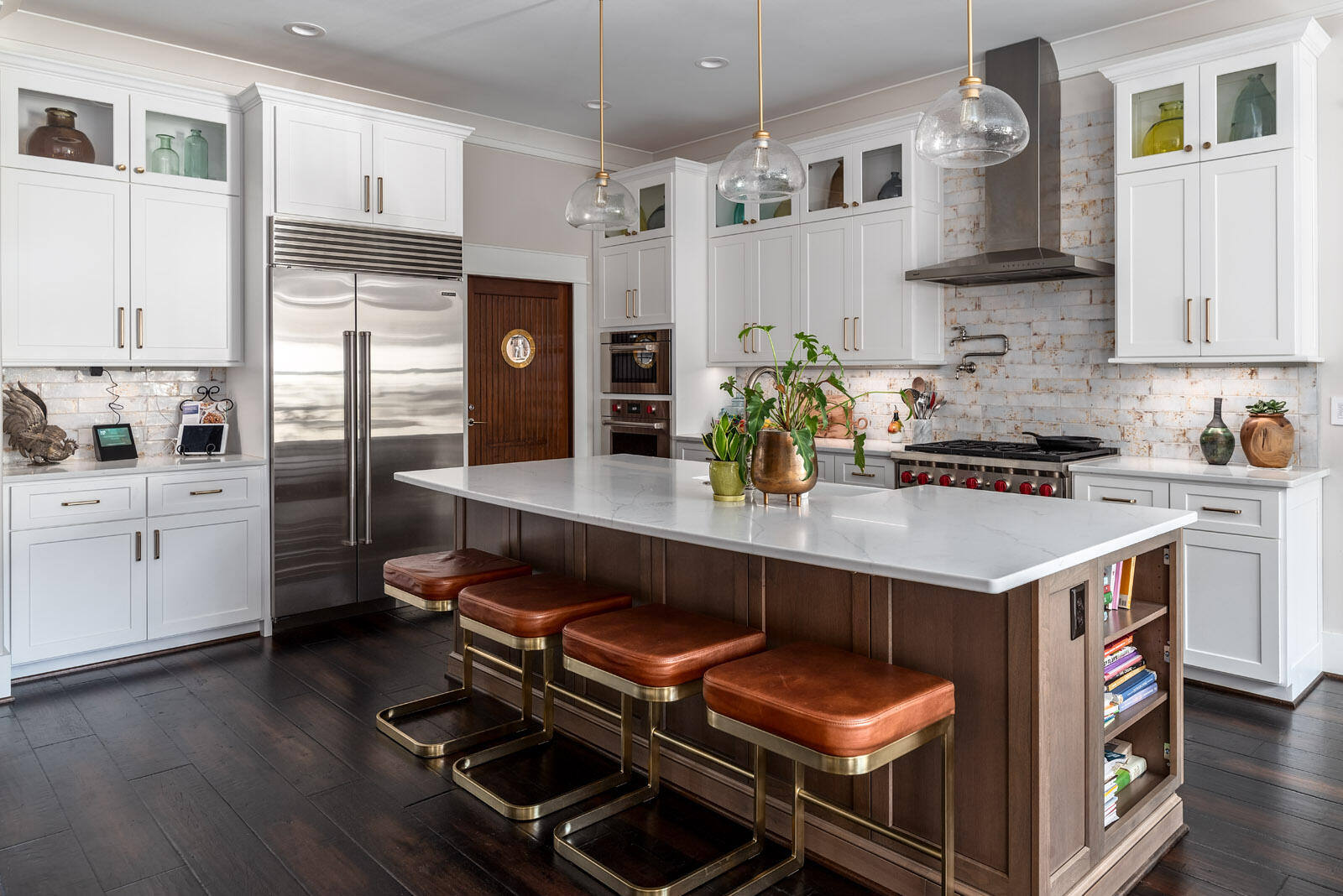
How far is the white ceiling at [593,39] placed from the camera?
413cm

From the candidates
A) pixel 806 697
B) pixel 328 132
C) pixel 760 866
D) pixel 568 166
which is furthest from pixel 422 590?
pixel 568 166

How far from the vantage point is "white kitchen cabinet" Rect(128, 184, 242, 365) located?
4.31 meters

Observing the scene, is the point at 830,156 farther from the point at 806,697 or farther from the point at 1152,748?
the point at 806,697

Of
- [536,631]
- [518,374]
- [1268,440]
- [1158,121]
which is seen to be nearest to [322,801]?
[536,631]

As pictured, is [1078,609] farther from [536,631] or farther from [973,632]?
[536,631]

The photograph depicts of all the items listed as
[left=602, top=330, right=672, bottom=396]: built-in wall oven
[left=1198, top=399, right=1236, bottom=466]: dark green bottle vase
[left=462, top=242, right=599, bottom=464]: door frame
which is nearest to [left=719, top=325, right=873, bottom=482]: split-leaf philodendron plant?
[left=1198, top=399, right=1236, bottom=466]: dark green bottle vase

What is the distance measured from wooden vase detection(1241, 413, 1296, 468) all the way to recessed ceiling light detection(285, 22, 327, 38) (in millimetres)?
4684

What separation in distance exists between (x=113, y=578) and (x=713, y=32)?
387 centimetres

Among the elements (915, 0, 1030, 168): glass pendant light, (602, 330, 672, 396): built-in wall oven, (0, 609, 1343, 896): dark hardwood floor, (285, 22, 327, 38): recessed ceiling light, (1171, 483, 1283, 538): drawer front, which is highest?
(285, 22, 327, 38): recessed ceiling light

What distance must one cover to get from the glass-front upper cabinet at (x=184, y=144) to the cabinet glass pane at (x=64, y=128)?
12 centimetres

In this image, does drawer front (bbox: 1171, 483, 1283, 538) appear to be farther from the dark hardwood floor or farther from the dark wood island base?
the dark wood island base

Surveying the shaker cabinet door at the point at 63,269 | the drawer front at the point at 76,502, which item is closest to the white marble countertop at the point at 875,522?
the drawer front at the point at 76,502

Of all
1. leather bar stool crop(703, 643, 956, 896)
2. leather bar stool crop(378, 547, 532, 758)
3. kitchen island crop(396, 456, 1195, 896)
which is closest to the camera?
leather bar stool crop(703, 643, 956, 896)

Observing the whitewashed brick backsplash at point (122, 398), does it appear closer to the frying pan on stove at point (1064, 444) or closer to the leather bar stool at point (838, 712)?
the leather bar stool at point (838, 712)
